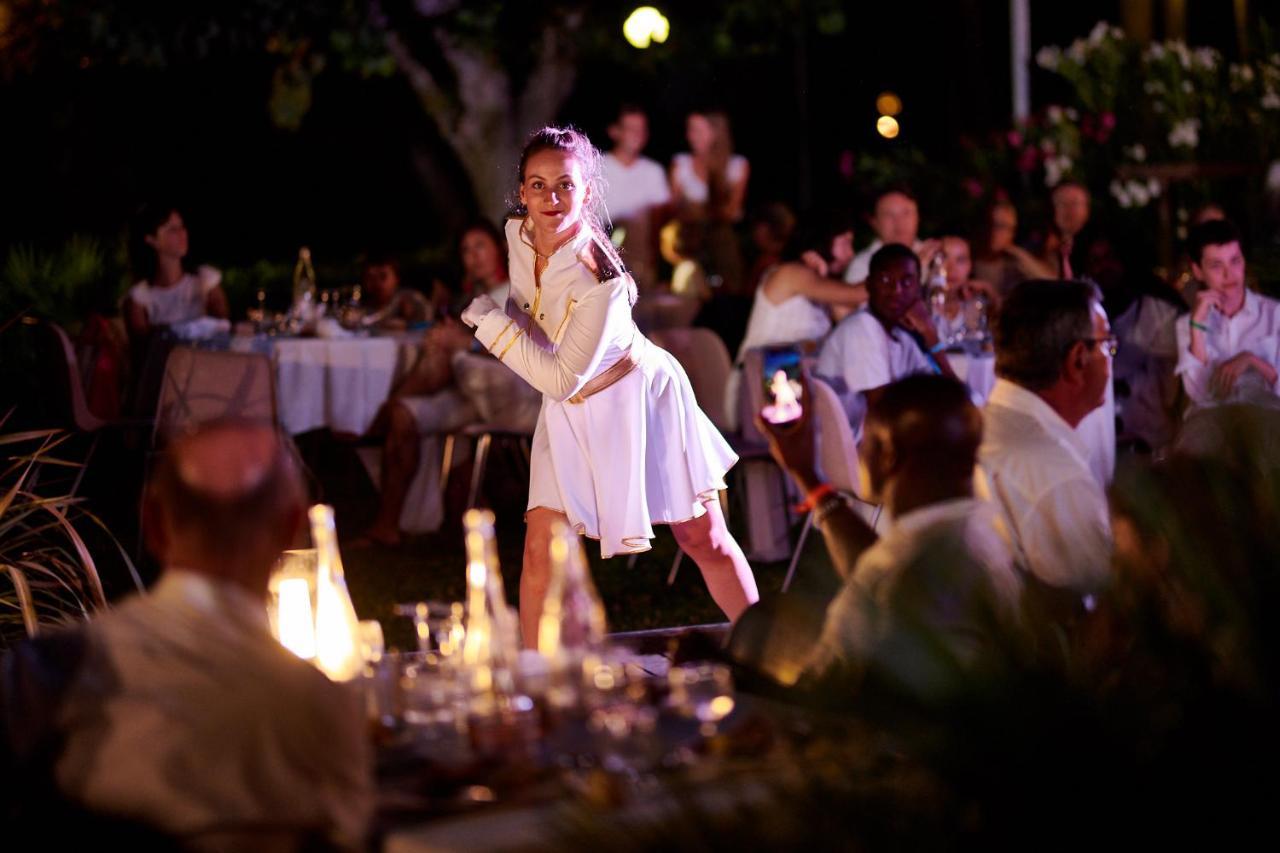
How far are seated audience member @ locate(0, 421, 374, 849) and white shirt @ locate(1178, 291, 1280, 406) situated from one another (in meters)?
5.15

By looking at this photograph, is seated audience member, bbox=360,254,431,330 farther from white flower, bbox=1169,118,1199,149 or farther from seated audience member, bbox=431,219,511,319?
white flower, bbox=1169,118,1199,149

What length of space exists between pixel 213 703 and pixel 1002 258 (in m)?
7.74

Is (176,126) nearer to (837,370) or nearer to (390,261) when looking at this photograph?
(390,261)

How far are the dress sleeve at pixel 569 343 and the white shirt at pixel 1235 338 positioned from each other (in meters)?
3.31

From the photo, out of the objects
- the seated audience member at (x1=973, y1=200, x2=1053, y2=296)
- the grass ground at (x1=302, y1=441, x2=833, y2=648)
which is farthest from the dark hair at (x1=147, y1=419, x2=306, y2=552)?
the seated audience member at (x1=973, y1=200, x2=1053, y2=296)

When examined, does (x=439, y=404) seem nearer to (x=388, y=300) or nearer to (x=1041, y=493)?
(x=388, y=300)

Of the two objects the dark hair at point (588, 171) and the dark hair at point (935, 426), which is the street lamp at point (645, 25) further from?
the dark hair at point (935, 426)

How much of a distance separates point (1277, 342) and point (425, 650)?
4.72 metres

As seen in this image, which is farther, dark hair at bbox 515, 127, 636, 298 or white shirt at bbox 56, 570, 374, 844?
dark hair at bbox 515, 127, 636, 298

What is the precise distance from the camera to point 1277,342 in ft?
22.0

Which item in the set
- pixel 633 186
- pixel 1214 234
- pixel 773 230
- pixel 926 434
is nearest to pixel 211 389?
pixel 773 230

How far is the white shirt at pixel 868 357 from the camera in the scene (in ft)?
21.6

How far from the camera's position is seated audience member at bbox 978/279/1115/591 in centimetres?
314

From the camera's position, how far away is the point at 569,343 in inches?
168
